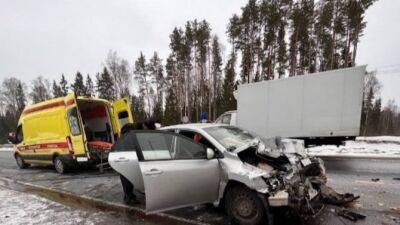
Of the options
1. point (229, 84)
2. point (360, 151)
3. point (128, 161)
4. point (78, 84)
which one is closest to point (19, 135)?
point (128, 161)

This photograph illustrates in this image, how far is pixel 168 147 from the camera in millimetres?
5508

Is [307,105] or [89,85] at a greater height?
[89,85]

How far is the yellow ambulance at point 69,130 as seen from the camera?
10711mm

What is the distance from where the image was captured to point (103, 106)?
12305 millimetres

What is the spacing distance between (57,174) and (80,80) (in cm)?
5281

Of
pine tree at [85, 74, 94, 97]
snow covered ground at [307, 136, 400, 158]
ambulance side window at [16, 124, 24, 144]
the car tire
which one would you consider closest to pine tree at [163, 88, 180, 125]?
pine tree at [85, 74, 94, 97]

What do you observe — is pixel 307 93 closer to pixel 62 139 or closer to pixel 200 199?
pixel 200 199

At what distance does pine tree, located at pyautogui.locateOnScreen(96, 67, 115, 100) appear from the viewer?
51.3 meters

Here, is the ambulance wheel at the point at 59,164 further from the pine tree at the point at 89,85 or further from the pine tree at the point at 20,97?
the pine tree at the point at 20,97

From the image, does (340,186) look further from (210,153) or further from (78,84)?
(78,84)

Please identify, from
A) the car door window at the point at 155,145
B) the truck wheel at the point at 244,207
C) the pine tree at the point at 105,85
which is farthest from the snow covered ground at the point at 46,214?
the pine tree at the point at 105,85

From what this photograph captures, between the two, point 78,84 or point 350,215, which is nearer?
point 350,215

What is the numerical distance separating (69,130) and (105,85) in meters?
42.8

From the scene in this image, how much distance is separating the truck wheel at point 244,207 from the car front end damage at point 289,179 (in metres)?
0.25
